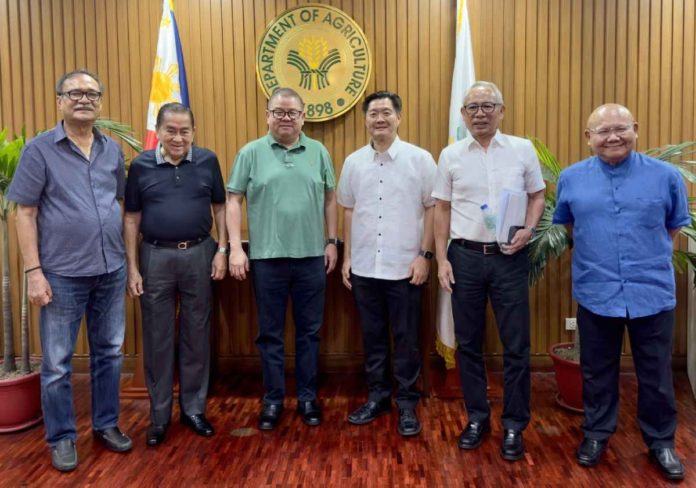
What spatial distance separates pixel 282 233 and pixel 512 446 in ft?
4.58

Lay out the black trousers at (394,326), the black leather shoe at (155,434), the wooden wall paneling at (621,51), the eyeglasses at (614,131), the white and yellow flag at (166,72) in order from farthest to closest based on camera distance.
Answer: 1. the wooden wall paneling at (621,51)
2. the white and yellow flag at (166,72)
3. the black trousers at (394,326)
4. the black leather shoe at (155,434)
5. the eyeglasses at (614,131)

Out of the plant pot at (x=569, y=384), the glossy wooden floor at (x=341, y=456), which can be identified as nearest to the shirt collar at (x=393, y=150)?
the glossy wooden floor at (x=341, y=456)

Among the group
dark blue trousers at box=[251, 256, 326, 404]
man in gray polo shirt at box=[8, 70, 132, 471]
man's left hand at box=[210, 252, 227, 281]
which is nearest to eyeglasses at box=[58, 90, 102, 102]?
man in gray polo shirt at box=[8, 70, 132, 471]

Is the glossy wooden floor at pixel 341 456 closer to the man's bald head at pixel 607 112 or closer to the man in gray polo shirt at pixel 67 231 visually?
the man in gray polo shirt at pixel 67 231

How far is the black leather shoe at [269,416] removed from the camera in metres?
2.81

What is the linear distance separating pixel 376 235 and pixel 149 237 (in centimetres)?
105

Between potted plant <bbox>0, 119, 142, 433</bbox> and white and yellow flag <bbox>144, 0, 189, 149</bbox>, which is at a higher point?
white and yellow flag <bbox>144, 0, 189, 149</bbox>

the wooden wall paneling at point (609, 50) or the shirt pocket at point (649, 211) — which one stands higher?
the wooden wall paneling at point (609, 50)

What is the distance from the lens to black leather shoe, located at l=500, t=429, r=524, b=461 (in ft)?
8.06

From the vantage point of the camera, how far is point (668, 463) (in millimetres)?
2316

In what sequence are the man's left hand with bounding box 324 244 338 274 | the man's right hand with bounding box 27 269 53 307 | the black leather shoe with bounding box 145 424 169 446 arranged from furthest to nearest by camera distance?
the man's left hand with bounding box 324 244 338 274 < the black leather shoe with bounding box 145 424 169 446 < the man's right hand with bounding box 27 269 53 307

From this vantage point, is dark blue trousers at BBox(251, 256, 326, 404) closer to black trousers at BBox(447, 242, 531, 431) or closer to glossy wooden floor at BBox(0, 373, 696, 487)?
glossy wooden floor at BBox(0, 373, 696, 487)

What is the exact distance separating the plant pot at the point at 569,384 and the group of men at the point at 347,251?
567 millimetres

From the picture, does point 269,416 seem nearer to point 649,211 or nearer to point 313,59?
point 649,211
